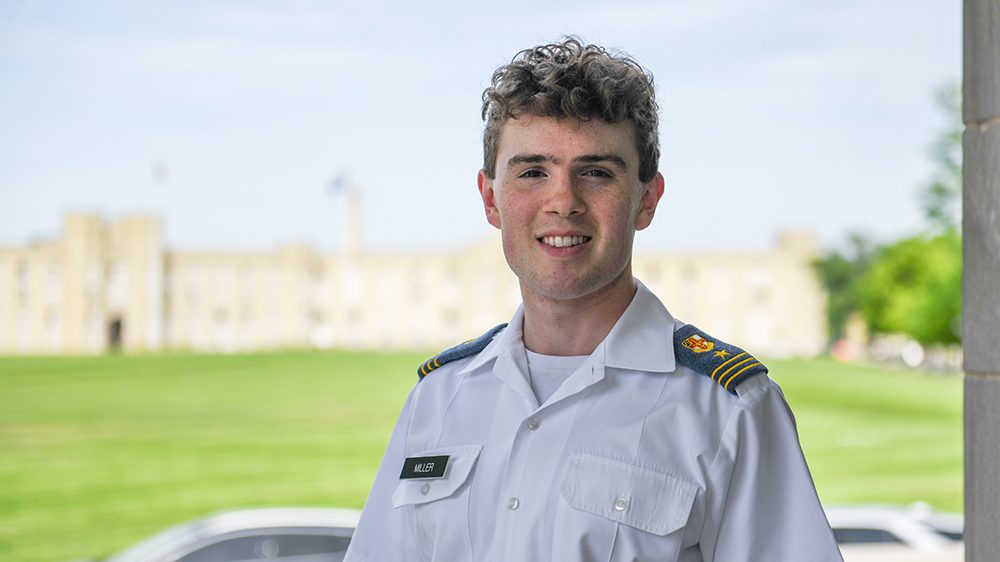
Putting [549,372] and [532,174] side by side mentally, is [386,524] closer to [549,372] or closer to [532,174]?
[549,372]

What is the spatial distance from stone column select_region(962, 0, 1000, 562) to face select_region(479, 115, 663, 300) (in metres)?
0.41

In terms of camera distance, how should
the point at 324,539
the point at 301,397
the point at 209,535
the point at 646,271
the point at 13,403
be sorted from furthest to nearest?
the point at 646,271, the point at 301,397, the point at 13,403, the point at 324,539, the point at 209,535

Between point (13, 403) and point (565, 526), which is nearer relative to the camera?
point (565, 526)

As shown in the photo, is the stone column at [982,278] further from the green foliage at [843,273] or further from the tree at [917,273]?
the green foliage at [843,273]

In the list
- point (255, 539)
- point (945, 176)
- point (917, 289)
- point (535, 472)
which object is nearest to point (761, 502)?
point (535, 472)

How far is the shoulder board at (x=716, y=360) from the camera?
4.12 feet

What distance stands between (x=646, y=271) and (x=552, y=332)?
3854 centimetres

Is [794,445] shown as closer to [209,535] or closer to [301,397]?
[209,535]

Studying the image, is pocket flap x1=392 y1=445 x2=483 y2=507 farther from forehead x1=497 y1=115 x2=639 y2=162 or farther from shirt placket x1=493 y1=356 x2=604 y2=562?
forehead x1=497 y1=115 x2=639 y2=162

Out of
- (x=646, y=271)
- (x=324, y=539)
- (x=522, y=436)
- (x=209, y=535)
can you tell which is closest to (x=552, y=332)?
(x=522, y=436)

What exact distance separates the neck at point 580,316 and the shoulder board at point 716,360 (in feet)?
0.26

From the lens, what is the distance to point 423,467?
1.38m

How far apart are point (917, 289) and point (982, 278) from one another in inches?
1554

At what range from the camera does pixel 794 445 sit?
122 centimetres
